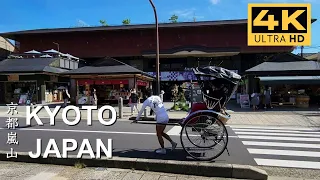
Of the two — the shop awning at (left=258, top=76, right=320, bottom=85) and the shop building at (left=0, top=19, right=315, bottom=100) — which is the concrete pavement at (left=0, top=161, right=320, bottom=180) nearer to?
the shop awning at (left=258, top=76, right=320, bottom=85)

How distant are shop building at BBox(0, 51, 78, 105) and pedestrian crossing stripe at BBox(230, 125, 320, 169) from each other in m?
22.6

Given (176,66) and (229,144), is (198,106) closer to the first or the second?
(229,144)

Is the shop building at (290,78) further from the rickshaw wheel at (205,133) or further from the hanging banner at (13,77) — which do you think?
the hanging banner at (13,77)

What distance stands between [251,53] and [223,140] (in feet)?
107

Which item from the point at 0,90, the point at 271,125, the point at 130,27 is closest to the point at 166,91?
the point at 130,27

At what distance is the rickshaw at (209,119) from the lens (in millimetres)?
6738

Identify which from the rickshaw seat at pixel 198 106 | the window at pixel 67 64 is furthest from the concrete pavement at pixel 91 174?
the window at pixel 67 64

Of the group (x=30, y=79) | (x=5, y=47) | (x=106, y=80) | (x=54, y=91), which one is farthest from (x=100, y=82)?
(x=5, y=47)

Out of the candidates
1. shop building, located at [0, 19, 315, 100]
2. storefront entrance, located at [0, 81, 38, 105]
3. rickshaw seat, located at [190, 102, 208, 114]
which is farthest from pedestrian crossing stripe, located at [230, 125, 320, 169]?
shop building, located at [0, 19, 315, 100]

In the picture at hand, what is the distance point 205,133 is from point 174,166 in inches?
57.1

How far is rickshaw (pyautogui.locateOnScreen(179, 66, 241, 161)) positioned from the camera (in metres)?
6.74

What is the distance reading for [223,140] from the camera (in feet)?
22.2

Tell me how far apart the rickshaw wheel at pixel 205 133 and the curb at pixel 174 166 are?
93cm

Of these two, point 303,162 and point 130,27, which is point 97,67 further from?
point 303,162
